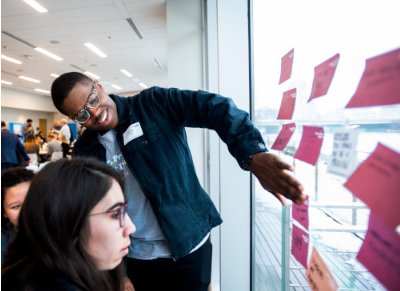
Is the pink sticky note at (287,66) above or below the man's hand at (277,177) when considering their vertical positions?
above

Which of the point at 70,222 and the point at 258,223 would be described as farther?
the point at 258,223

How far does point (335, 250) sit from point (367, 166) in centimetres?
44

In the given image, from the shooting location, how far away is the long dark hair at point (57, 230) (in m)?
0.67

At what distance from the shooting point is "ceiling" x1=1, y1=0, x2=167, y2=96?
347 centimetres

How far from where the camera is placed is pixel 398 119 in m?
0.37

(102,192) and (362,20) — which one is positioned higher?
(362,20)

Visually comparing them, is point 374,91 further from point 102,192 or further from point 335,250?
point 102,192

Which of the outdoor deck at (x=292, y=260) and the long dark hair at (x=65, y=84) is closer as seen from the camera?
the outdoor deck at (x=292, y=260)

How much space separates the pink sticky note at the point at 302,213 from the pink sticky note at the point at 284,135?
161 mm

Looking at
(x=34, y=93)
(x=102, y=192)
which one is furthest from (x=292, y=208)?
(x=34, y=93)

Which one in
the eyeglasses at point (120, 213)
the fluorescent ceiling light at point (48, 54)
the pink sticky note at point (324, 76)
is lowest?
the eyeglasses at point (120, 213)

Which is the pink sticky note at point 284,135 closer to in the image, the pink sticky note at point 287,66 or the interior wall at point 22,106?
the pink sticky note at point 287,66

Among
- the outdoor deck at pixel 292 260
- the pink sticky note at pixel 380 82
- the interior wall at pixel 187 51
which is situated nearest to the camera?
the pink sticky note at pixel 380 82

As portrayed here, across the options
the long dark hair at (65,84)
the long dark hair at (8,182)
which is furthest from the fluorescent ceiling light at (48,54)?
the long dark hair at (65,84)
